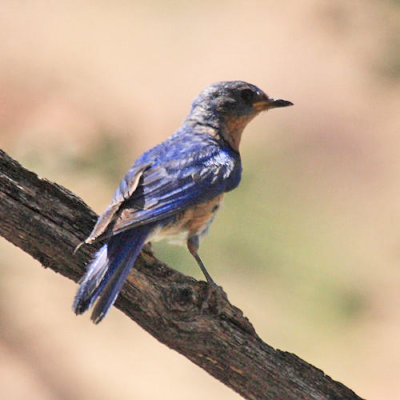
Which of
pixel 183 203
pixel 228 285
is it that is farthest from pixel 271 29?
pixel 183 203

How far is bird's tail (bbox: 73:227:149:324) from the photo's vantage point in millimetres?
3951

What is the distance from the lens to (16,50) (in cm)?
1262

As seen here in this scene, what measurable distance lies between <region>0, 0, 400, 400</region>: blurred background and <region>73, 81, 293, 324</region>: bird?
2933mm

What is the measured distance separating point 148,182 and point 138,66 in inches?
321

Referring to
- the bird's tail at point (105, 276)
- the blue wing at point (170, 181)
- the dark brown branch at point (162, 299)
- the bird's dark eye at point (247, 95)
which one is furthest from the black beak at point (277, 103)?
the bird's tail at point (105, 276)

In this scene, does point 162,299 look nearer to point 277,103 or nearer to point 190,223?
point 190,223

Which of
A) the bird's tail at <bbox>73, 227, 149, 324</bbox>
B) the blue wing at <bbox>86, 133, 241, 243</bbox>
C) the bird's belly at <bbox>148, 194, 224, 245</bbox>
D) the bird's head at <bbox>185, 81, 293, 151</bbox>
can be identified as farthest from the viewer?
the bird's head at <bbox>185, 81, 293, 151</bbox>

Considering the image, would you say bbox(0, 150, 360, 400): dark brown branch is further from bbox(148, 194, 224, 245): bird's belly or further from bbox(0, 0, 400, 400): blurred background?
bbox(0, 0, 400, 400): blurred background

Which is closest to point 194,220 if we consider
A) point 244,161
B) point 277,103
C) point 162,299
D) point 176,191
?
point 176,191

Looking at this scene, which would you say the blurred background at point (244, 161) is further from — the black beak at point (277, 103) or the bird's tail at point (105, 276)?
the bird's tail at point (105, 276)

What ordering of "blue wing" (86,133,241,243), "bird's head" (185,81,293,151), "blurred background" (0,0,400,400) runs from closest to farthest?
1. "blue wing" (86,133,241,243)
2. "bird's head" (185,81,293,151)
3. "blurred background" (0,0,400,400)

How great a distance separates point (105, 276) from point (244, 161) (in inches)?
273

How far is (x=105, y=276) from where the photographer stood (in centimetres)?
401

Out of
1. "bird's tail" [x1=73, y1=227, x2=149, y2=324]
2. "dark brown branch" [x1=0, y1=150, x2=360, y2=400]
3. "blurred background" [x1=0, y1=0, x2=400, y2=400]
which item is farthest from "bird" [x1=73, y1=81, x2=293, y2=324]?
"blurred background" [x1=0, y1=0, x2=400, y2=400]
